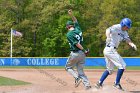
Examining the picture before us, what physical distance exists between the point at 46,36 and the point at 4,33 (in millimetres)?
6516

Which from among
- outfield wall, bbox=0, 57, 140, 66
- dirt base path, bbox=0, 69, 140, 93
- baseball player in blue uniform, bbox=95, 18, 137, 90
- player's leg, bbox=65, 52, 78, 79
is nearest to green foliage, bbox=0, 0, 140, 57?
outfield wall, bbox=0, 57, 140, 66

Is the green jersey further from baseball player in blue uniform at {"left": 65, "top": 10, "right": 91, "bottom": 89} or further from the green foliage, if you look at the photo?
the green foliage

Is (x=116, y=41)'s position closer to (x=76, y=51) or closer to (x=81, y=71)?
(x=76, y=51)

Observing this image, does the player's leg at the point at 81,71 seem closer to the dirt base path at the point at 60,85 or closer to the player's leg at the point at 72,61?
the player's leg at the point at 72,61

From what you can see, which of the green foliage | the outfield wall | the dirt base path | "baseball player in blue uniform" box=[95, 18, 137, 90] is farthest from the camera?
the green foliage

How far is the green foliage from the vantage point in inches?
2256

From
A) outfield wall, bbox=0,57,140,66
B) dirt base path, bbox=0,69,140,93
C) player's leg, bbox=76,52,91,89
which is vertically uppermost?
player's leg, bbox=76,52,91,89

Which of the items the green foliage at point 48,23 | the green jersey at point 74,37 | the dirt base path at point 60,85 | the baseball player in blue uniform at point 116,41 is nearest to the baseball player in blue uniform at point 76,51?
the green jersey at point 74,37

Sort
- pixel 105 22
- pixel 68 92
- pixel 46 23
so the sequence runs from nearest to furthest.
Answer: pixel 68 92, pixel 105 22, pixel 46 23

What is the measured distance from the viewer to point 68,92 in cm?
1115

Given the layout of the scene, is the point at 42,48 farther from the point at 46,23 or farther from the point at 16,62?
the point at 16,62

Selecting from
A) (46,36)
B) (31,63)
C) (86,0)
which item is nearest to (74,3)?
(86,0)

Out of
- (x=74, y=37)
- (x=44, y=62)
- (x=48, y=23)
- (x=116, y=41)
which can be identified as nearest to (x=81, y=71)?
(x=74, y=37)

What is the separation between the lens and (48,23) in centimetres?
6028
